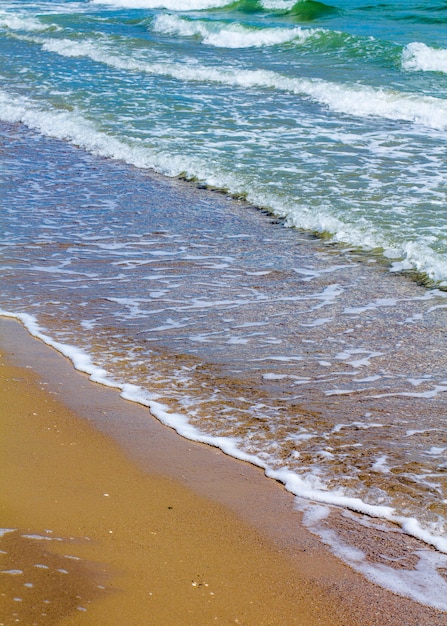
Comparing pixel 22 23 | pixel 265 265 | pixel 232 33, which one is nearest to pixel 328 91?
pixel 265 265

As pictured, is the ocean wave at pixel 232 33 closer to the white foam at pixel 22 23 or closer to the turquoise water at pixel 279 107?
the turquoise water at pixel 279 107

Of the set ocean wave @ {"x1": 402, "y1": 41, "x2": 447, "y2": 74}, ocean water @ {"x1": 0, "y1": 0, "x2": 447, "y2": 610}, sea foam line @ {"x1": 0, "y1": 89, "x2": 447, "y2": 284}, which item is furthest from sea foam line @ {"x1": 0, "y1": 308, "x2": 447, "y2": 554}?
ocean wave @ {"x1": 402, "y1": 41, "x2": 447, "y2": 74}

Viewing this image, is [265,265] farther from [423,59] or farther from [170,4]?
[170,4]

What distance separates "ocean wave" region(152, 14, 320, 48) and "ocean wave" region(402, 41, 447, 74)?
4.26 meters

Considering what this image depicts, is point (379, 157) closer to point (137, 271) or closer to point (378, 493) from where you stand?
point (137, 271)

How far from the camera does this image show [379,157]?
982 centimetres

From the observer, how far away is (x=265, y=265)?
6.39m

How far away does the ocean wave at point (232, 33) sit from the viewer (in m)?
20.7

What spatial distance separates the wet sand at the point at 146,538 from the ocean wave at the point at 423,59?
13.9m

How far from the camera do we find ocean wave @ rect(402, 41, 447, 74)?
16141mm

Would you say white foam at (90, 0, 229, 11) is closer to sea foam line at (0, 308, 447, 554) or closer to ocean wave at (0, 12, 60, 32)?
ocean wave at (0, 12, 60, 32)

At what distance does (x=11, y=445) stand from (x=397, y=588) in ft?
5.98

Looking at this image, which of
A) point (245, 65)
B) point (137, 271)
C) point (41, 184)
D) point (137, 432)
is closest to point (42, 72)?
point (245, 65)

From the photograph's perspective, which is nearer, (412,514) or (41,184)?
(412,514)
